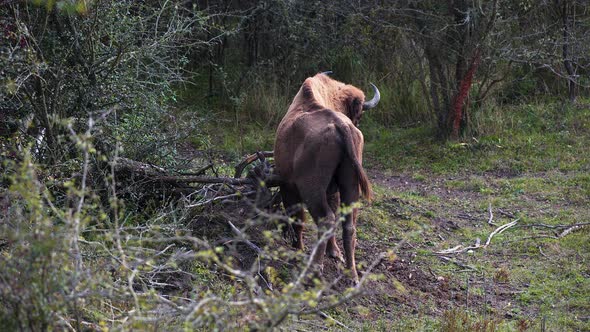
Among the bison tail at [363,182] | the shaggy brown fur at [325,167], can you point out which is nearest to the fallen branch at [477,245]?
the shaggy brown fur at [325,167]

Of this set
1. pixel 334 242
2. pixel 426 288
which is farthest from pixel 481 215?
pixel 334 242

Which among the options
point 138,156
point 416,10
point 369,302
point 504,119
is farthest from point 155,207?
point 504,119

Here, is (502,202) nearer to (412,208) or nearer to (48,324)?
(412,208)

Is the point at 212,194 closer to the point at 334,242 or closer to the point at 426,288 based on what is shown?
the point at 334,242

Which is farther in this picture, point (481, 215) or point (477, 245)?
point (481, 215)

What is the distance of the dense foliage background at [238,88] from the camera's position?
6.36 metres

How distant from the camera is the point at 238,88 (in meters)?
14.0

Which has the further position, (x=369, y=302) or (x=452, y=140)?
(x=452, y=140)

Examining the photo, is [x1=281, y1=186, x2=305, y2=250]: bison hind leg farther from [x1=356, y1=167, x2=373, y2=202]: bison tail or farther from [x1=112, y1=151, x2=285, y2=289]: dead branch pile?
[x1=356, y1=167, x2=373, y2=202]: bison tail

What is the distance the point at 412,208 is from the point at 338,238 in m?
1.66

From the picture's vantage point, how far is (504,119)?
12367mm

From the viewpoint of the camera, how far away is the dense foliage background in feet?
20.9

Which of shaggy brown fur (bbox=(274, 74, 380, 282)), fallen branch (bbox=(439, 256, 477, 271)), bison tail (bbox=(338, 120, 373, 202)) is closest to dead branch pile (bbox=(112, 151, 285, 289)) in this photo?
shaggy brown fur (bbox=(274, 74, 380, 282))

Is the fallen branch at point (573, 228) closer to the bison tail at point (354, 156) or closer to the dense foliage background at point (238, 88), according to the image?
the dense foliage background at point (238, 88)
